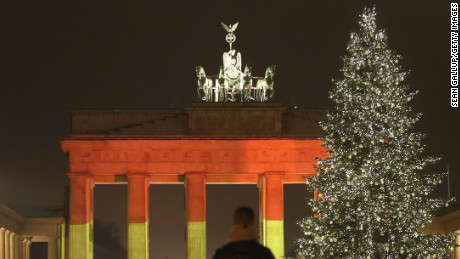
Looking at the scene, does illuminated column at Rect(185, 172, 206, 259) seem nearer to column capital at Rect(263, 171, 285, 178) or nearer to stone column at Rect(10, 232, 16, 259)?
column capital at Rect(263, 171, 285, 178)

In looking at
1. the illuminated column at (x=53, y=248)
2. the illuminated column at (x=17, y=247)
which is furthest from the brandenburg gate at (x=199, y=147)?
the illuminated column at (x=53, y=248)

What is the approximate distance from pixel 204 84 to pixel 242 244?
61.8 metres

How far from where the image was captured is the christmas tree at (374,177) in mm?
36375

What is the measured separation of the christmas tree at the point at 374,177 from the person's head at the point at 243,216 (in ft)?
80.9

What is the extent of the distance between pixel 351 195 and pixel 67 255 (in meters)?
43.1

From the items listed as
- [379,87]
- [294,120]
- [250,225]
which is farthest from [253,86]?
[250,225]

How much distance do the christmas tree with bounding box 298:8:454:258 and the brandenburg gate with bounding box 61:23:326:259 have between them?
36103mm

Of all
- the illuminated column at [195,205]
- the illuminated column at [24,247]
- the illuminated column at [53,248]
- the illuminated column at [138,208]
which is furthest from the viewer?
the illuminated column at [24,247]

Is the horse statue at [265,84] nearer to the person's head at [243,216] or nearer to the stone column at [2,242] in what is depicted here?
the stone column at [2,242]

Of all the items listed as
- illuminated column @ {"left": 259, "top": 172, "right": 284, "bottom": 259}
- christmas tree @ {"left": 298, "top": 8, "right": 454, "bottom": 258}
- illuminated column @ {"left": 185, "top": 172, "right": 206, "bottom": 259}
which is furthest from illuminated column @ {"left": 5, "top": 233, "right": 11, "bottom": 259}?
christmas tree @ {"left": 298, "top": 8, "right": 454, "bottom": 258}

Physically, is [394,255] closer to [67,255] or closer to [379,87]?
[379,87]

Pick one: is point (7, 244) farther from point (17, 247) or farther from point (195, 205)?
point (195, 205)

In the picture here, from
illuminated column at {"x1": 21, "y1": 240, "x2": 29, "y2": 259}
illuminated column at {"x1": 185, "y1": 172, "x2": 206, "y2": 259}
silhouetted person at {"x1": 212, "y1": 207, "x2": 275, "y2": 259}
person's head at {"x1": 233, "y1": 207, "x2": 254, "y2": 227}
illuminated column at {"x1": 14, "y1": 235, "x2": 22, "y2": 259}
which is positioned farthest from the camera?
illuminated column at {"x1": 21, "y1": 240, "x2": 29, "y2": 259}

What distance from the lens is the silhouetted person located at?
11117 mm
